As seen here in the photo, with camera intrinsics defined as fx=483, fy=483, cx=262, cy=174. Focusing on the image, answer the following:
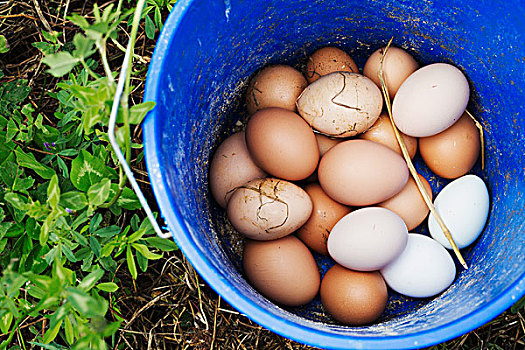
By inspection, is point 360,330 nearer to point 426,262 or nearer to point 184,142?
point 426,262

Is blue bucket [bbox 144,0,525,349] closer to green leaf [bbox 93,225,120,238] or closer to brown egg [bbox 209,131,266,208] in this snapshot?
brown egg [bbox 209,131,266,208]

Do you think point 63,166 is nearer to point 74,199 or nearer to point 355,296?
point 74,199

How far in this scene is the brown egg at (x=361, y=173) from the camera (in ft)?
4.00

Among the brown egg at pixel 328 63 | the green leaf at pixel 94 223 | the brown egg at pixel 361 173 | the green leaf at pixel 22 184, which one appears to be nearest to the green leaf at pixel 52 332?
the green leaf at pixel 94 223

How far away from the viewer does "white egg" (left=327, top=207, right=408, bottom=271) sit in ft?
3.87

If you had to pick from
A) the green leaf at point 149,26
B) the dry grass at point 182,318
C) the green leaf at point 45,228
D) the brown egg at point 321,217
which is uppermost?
the green leaf at point 149,26

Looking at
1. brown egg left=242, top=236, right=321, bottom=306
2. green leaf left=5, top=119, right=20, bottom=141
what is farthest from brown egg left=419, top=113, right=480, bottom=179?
green leaf left=5, top=119, right=20, bottom=141

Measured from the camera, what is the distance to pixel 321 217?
1324 mm

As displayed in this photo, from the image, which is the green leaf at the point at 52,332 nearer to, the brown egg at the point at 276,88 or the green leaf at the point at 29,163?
the green leaf at the point at 29,163

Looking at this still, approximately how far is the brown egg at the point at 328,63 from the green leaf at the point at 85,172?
700 millimetres

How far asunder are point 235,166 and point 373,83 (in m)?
0.44

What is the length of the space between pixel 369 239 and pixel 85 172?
0.70 m

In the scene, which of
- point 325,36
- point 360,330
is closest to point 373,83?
point 325,36

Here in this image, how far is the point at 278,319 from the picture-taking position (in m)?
0.95
